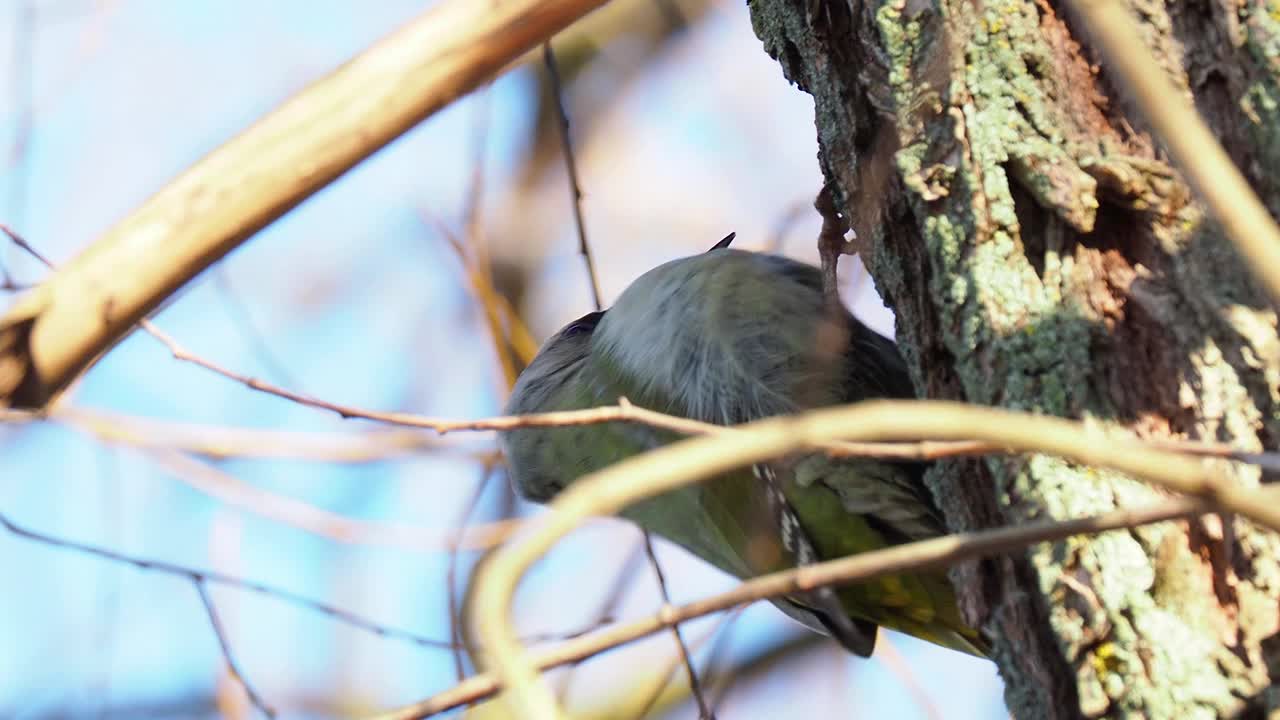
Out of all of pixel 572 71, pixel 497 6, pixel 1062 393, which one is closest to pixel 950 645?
pixel 1062 393

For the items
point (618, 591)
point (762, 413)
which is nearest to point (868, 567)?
point (762, 413)

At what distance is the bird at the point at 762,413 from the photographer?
259 cm

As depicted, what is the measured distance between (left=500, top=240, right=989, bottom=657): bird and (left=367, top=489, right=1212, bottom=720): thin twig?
1343 mm

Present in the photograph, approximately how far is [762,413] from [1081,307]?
3.37 ft

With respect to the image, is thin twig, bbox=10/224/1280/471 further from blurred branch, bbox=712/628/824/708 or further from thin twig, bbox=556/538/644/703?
blurred branch, bbox=712/628/824/708

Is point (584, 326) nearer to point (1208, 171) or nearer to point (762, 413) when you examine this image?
point (762, 413)

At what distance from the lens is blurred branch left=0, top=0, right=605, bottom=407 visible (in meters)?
1.32

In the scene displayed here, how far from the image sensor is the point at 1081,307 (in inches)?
64.7

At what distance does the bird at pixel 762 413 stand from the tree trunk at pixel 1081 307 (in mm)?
687

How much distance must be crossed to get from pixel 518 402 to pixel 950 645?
3.68ft

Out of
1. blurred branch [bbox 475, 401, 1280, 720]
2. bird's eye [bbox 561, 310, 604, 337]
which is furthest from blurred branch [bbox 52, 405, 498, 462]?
blurred branch [bbox 475, 401, 1280, 720]

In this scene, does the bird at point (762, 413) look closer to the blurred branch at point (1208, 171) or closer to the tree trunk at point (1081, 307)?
the tree trunk at point (1081, 307)

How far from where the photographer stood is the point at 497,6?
146 centimetres

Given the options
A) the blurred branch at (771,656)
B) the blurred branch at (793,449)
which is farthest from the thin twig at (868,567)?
the blurred branch at (771,656)
